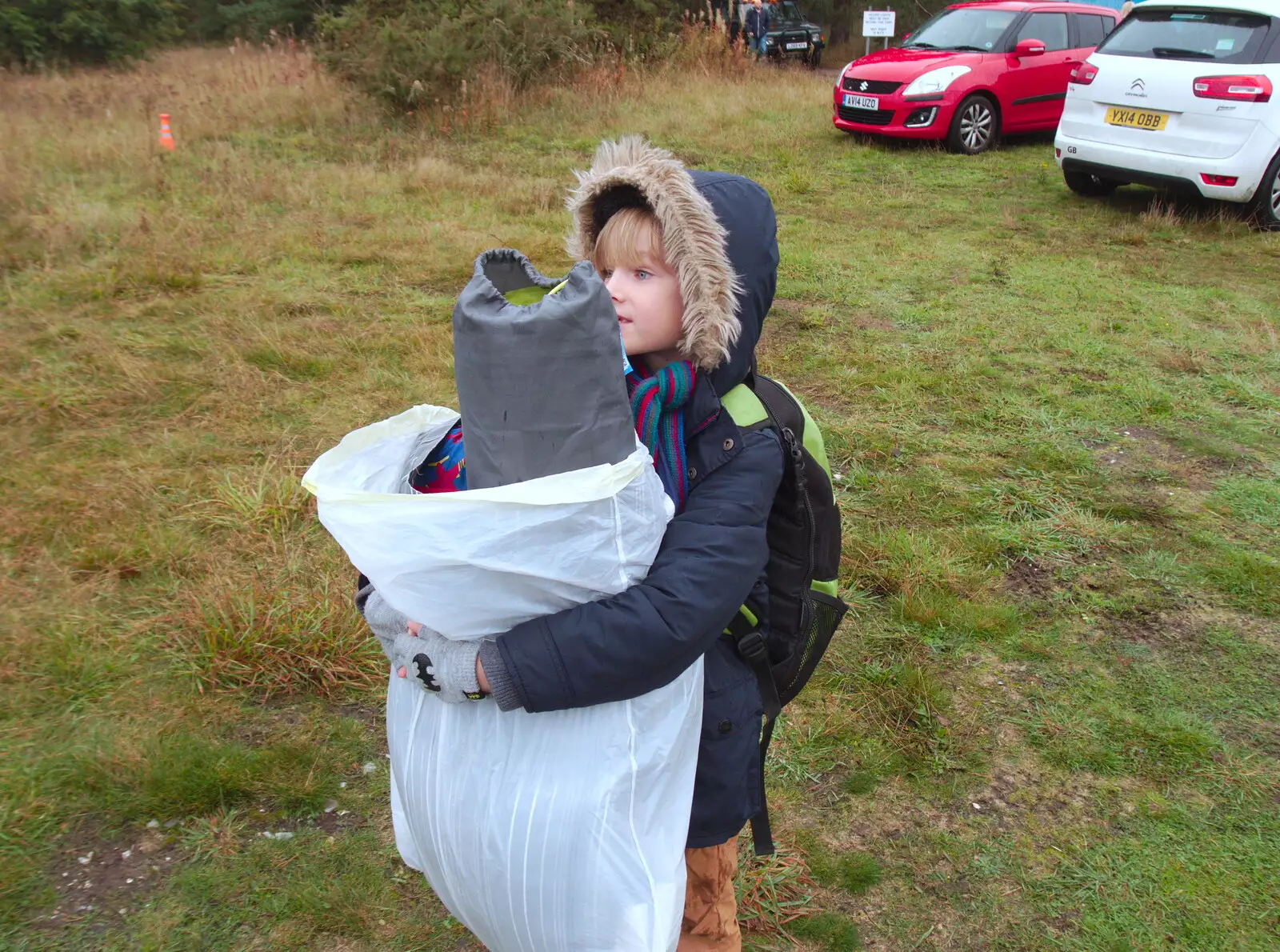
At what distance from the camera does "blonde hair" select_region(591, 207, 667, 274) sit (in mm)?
1473

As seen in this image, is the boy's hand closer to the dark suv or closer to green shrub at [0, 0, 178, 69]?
the dark suv

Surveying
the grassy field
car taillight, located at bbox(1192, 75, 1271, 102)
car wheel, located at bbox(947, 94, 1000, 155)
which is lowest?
the grassy field

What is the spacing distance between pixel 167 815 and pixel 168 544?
1.26 m

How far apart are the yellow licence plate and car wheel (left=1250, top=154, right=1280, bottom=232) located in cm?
86

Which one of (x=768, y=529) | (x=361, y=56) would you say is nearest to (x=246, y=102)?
(x=361, y=56)

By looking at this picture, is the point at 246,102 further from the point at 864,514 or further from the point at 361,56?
the point at 864,514

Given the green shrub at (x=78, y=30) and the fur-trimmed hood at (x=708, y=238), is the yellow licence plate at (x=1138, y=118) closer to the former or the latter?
the fur-trimmed hood at (x=708, y=238)

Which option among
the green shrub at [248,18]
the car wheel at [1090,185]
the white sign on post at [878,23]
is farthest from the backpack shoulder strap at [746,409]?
the green shrub at [248,18]

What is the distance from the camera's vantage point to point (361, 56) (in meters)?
11.9

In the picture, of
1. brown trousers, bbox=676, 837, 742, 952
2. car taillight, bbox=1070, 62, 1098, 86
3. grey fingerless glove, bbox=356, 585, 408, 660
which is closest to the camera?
grey fingerless glove, bbox=356, 585, 408, 660

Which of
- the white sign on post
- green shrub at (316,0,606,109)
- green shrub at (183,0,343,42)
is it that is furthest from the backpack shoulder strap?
green shrub at (183,0,343,42)

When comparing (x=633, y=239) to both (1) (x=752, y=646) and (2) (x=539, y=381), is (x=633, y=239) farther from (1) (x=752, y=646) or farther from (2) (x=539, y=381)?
(1) (x=752, y=646)

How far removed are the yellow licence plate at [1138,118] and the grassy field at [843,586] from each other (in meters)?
0.99

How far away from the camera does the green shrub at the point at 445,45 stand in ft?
37.5
